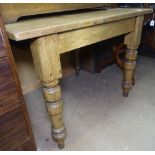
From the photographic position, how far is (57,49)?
0.76 metres

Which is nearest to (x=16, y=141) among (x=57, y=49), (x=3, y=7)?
(x=57, y=49)

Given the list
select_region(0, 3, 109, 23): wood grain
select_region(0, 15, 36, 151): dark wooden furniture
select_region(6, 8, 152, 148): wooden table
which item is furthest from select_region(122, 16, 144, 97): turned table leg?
select_region(0, 15, 36, 151): dark wooden furniture

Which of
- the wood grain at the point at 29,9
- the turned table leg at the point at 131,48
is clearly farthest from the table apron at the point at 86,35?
the wood grain at the point at 29,9

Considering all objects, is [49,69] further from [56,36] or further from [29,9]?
[29,9]

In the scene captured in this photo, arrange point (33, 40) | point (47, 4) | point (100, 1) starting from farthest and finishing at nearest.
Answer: point (100, 1) → point (47, 4) → point (33, 40)

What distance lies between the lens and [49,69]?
0.77 m

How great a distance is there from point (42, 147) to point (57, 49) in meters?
0.58

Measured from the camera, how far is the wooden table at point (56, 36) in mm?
690

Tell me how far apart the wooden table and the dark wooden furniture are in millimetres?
93

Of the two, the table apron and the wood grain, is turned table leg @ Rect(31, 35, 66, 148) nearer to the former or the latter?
the table apron

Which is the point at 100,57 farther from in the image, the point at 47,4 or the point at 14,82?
the point at 14,82

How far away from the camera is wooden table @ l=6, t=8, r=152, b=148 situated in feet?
2.27

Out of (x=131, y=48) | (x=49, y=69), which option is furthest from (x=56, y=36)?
(x=131, y=48)

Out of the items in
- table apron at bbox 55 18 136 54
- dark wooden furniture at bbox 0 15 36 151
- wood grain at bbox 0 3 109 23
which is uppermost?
wood grain at bbox 0 3 109 23
